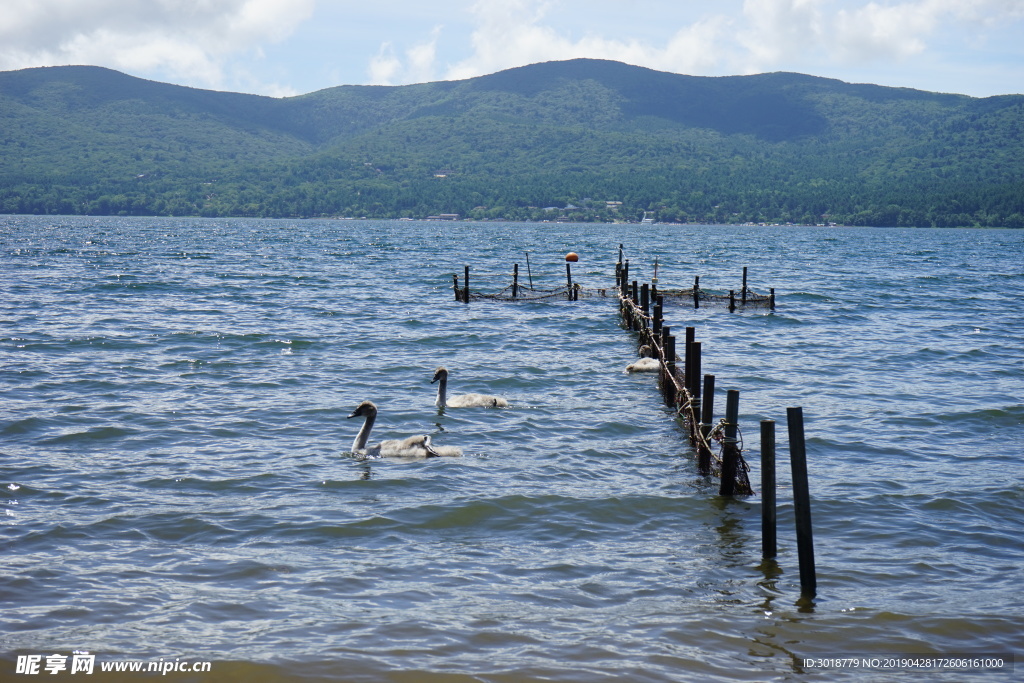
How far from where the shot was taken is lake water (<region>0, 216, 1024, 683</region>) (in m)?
8.59

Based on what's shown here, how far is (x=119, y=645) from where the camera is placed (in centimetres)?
831

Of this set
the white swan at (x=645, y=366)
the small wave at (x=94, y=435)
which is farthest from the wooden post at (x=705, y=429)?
the small wave at (x=94, y=435)

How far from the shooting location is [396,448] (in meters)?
15.3

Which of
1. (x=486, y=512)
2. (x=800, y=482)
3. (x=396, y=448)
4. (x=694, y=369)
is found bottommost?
(x=486, y=512)

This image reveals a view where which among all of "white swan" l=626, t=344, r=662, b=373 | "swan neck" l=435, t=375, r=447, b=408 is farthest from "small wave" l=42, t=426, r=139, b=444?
"white swan" l=626, t=344, r=662, b=373

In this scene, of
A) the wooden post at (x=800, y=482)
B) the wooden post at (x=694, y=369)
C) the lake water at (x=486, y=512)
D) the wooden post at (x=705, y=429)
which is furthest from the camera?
the wooden post at (x=694, y=369)

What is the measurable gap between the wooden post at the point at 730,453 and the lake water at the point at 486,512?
27cm

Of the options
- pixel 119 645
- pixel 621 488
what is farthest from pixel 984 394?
pixel 119 645

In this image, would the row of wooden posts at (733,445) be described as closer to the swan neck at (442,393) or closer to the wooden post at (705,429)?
the wooden post at (705,429)

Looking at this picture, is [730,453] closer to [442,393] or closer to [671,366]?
[671,366]

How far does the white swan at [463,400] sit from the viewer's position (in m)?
19.3

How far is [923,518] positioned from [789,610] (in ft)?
13.5

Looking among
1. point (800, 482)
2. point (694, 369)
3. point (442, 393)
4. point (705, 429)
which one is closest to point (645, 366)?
point (442, 393)

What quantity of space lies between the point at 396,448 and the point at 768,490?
6999 millimetres
